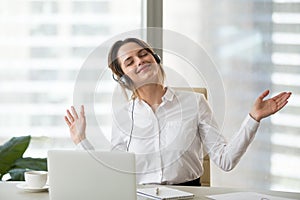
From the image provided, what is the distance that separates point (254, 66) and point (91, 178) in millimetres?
1850

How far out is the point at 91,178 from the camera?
1704 millimetres

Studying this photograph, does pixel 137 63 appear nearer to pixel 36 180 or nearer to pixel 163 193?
pixel 163 193

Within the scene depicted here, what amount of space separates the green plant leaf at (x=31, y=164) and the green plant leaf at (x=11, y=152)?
0.07 metres

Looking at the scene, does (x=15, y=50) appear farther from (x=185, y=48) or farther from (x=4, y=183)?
(x=185, y=48)

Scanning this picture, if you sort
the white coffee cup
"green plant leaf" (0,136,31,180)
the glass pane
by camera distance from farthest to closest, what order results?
the glass pane
"green plant leaf" (0,136,31,180)
the white coffee cup

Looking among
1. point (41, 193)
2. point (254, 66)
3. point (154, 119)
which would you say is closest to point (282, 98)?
point (154, 119)

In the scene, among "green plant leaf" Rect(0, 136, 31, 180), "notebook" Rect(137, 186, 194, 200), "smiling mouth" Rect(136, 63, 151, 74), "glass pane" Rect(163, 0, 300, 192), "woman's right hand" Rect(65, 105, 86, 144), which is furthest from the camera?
"glass pane" Rect(163, 0, 300, 192)

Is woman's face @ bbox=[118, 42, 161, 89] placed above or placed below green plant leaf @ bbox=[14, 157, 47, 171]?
above

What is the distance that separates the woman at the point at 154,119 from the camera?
161 centimetres

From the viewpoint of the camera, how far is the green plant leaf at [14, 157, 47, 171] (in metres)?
2.77

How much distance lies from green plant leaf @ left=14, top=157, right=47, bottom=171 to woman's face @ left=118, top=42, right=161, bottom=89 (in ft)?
4.24

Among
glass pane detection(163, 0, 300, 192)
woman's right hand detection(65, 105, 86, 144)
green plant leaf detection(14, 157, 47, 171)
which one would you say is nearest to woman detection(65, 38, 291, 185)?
woman's right hand detection(65, 105, 86, 144)

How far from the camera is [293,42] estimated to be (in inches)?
129

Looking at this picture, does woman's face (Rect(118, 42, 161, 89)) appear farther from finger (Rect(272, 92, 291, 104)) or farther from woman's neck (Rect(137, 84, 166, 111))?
finger (Rect(272, 92, 291, 104))
